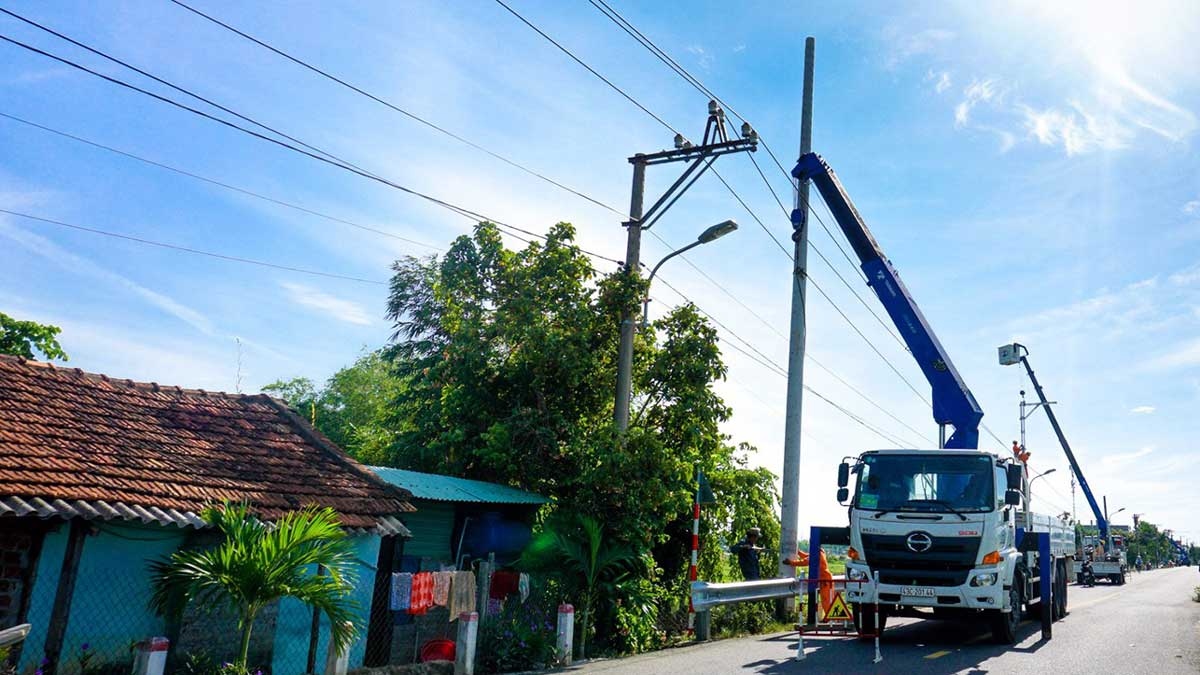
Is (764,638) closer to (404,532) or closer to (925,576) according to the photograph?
(925,576)

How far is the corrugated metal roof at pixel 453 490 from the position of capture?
12.5 metres

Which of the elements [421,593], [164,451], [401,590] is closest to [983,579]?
[421,593]

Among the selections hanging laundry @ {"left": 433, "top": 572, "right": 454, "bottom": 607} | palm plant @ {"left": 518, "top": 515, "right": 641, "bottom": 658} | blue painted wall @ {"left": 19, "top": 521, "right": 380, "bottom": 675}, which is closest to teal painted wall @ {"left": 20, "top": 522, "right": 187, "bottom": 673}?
blue painted wall @ {"left": 19, "top": 521, "right": 380, "bottom": 675}

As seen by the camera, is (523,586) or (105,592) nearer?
(105,592)

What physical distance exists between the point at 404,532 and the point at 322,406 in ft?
132

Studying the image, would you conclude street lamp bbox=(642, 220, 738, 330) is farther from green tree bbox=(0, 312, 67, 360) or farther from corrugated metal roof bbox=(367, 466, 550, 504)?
green tree bbox=(0, 312, 67, 360)

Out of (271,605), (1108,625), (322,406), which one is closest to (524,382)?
(271,605)

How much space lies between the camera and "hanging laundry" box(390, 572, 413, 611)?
33.2 ft

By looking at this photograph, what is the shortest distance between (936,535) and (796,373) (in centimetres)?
515

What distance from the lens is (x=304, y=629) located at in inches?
400

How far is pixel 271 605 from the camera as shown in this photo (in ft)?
33.6

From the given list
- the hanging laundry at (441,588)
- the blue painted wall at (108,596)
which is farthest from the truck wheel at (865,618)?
the blue painted wall at (108,596)

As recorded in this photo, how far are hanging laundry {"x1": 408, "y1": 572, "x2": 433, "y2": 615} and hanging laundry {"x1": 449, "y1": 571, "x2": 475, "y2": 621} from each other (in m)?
0.30

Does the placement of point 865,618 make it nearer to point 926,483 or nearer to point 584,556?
point 926,483
